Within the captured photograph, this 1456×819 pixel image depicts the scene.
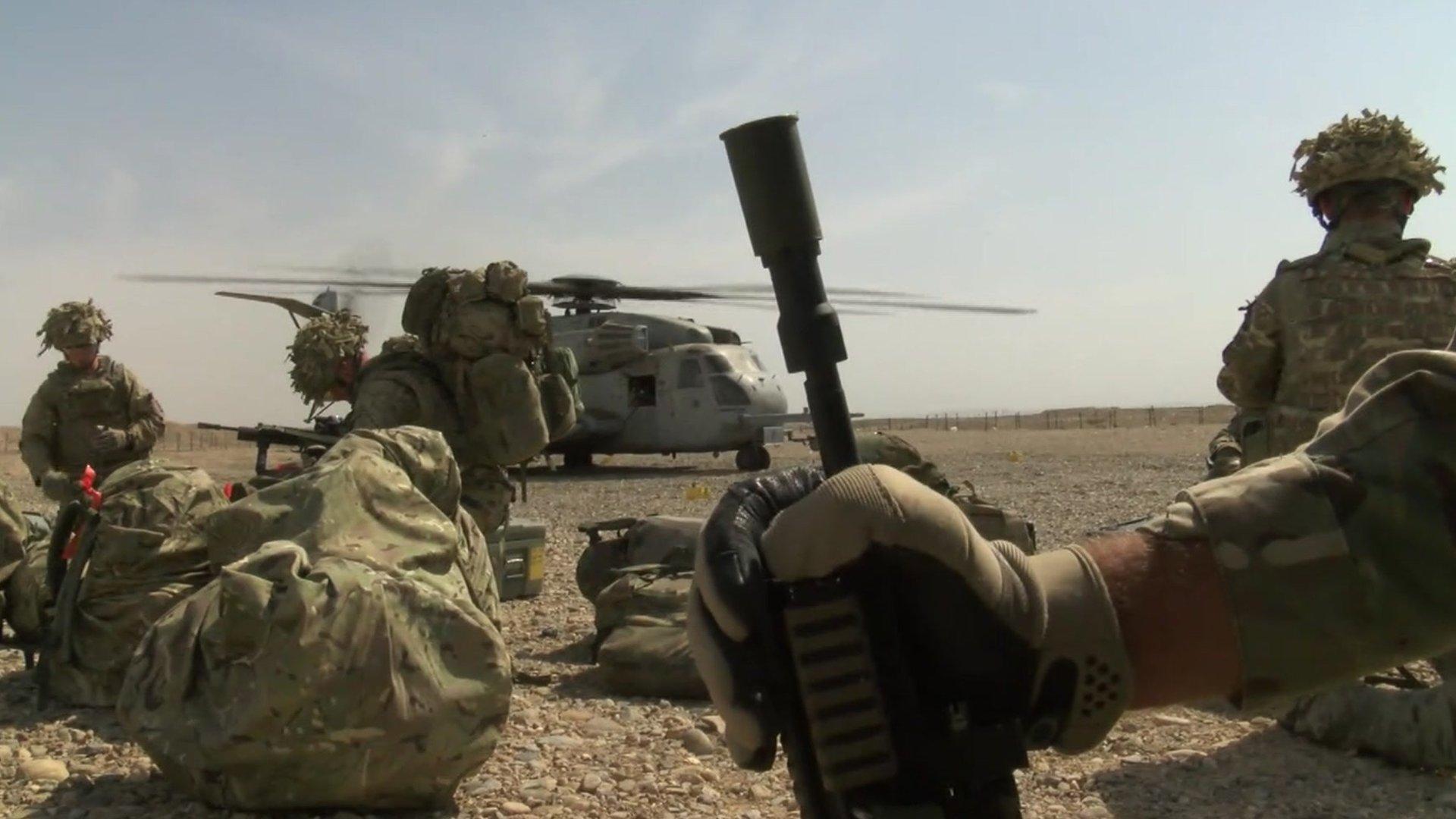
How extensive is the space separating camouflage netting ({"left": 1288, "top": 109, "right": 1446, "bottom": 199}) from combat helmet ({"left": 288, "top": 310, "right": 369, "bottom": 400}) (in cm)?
464

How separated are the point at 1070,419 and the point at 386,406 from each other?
150 ft

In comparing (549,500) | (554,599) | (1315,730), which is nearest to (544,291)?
(549,500)

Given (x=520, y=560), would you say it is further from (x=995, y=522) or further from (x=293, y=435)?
(x=995, y=522)

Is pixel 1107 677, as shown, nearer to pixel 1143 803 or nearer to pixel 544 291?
pixel 1143 803

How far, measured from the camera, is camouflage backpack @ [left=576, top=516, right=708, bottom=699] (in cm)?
491

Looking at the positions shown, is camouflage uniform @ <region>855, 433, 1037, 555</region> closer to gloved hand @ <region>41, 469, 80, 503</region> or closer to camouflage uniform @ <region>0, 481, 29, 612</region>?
camouflage uniform @ <region>0, 481, 29, 612</region>

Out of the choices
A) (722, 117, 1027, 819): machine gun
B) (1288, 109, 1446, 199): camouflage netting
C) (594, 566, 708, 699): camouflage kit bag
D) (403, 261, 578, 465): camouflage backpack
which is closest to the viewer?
(722, 117, 1027, 819): machine gun

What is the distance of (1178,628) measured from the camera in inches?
51.5

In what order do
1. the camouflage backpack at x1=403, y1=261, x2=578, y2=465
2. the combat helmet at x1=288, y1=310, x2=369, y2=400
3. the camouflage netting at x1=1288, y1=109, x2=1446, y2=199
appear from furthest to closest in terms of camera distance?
the combat helmet at x1=288, y1=310, x2=369, y2=400 → the camouflage backpack at x1=403, y1=261, x2=578, y2=465 → the camouflage netting at x1=1288, y1=109, x2=1446, y2=199

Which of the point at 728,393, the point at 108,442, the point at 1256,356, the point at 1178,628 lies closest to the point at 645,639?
the point at 1256,356

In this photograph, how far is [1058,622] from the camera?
4.24 feet

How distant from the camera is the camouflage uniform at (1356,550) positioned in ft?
4.19

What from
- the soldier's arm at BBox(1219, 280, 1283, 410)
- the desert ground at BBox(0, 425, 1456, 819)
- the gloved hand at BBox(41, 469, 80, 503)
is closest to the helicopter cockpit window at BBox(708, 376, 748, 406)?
the gloved hand at BBox(41, 469, 80, 503)

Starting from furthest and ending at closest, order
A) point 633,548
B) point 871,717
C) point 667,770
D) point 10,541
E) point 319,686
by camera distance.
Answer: point 633,548, point 10,541, point 667,770, point 319,686, point 871,717
